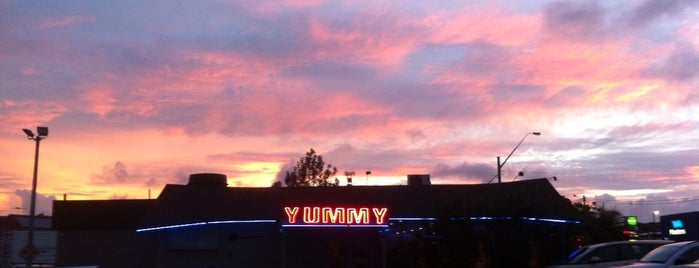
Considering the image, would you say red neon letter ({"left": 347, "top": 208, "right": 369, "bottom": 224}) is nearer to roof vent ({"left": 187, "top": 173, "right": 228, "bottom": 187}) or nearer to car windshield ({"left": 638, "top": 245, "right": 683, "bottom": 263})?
roof vent ({"left": 187, "top": 173, "right": 228, "bottom": 187})

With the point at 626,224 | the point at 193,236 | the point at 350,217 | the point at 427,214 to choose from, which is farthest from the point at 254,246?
the point at 626,224

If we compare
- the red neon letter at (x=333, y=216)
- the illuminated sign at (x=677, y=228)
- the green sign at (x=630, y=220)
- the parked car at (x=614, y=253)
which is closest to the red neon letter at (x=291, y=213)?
the red neon letter at (x=333, y=216)

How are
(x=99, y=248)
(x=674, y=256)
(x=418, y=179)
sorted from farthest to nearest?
1. (x=99, y=248)
2. (x=418, y=179)
3. (x=674, y=256)

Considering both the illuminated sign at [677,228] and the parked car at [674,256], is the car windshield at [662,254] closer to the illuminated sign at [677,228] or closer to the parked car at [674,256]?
the parked car at [674,256]

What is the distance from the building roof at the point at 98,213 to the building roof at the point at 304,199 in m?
10.7

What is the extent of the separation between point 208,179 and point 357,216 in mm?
9453

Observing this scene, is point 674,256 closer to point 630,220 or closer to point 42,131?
point 42,131

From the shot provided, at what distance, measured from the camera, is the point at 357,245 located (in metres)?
35.2

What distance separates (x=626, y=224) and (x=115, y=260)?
28862mm

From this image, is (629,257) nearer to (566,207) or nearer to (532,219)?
(532,219)

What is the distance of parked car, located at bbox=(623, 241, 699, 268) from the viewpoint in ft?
56.4

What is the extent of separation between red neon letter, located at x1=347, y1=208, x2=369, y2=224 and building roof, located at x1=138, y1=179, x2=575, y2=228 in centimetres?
44

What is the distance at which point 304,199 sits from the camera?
36.3 m

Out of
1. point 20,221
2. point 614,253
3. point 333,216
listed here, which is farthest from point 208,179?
point 20,221
